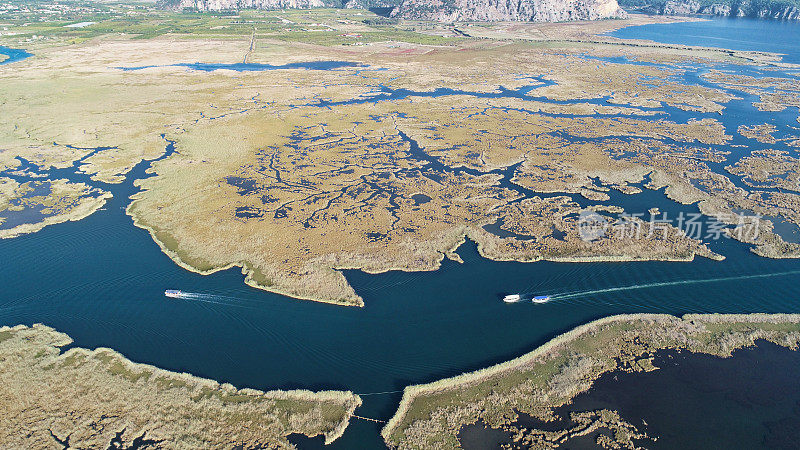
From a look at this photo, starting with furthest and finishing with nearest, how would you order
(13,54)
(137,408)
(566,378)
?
(13,54), (566,378), (137,408)

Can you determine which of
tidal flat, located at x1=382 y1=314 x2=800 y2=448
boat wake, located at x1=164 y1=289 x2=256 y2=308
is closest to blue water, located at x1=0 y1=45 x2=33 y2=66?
boat wake, located at x1=164 y1=289 x2=256 y2=308

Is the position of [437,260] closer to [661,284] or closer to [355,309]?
[355,309]

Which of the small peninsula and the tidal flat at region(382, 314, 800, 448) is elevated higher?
the tidal flat at region(382, 314, 800, 448)

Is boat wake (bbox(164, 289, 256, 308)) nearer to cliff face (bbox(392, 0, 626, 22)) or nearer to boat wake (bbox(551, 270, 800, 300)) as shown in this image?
boat wake (bbox(551, 270, 800, 300))

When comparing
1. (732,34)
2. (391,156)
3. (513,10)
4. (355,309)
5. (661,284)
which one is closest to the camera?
(355,309)

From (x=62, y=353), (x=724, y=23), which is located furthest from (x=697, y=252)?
(x=724, y=23)

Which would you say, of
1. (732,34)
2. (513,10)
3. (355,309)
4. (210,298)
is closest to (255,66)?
(210,298)

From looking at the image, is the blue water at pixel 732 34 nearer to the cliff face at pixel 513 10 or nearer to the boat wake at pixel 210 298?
the cliff face at pixel 513 10
